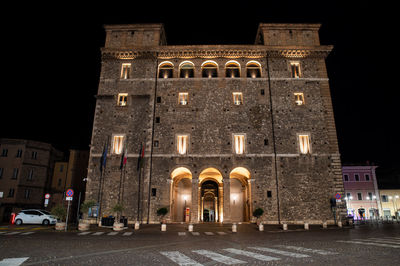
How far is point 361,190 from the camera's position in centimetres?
4759

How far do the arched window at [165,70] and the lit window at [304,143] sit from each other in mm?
16364

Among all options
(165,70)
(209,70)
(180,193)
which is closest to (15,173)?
(180,193)

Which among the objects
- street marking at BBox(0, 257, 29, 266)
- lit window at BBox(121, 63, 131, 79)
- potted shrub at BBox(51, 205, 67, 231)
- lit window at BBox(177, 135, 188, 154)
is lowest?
street marking at BBox(0, 257, 29, 266)

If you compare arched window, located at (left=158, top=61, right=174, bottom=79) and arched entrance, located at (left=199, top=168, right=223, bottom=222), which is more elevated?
arched window, located at (left=158, top=61, right=174, bottom=79)

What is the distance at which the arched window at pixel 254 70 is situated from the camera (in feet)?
97.4

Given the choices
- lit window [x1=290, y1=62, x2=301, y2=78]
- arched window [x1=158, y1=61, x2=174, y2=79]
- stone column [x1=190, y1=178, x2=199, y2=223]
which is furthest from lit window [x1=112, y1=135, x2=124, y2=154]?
lit window [x1=290, y1=62, x2=301, y2=78]

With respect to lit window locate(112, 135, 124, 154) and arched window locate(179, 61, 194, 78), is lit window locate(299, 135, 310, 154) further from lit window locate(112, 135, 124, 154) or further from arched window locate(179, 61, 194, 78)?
lit window locate(112, 135, 124, 154)

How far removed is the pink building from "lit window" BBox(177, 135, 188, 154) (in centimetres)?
3567

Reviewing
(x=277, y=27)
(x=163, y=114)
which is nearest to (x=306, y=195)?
(x=163, y=114)

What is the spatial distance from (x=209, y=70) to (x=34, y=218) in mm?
23989

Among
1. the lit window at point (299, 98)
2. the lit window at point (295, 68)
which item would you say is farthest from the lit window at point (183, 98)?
the lit window at point (295, 68)

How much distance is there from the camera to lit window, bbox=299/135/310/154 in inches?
1057

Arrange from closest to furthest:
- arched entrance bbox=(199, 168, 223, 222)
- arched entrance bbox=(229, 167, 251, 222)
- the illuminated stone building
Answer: the illuminated stone building < arched entrance bbox=(229, 167, 251, 222) < arched entrance bbox=(199, 168, 223, 222)

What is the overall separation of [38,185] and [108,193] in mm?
18604
